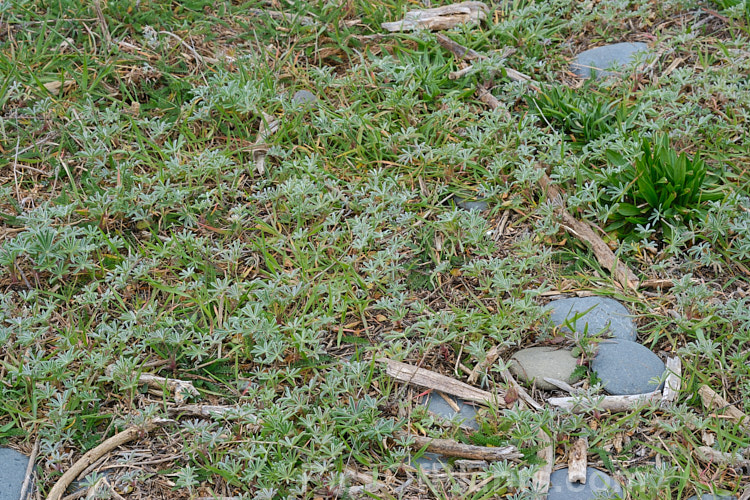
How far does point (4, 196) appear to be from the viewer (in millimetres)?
3539

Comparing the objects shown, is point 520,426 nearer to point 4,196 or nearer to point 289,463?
point 289,463

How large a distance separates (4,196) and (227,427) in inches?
71.4

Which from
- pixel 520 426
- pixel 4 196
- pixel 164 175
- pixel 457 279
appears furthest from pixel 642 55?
pixel 4 196

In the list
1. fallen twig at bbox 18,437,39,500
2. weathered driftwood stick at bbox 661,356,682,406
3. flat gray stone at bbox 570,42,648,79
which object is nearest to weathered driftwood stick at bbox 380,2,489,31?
flat gray stone at bbox 570,42,648,79

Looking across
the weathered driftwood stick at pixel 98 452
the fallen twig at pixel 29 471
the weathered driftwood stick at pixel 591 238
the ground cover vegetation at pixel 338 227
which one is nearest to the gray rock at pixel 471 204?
the ground cover vegetation at pixel 338 227

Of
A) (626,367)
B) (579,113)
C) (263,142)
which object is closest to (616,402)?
(626,367)

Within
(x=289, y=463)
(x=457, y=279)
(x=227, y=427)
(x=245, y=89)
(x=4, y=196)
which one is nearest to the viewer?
(x=289, y=463)

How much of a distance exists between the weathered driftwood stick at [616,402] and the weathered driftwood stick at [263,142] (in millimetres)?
1977

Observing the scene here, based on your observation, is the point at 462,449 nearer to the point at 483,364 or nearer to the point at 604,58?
the point at 483,364

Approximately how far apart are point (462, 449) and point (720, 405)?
1038 millimetres

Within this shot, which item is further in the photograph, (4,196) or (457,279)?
(4,196)

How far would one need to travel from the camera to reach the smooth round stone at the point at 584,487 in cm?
250

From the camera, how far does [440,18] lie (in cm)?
443

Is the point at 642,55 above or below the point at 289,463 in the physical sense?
above
